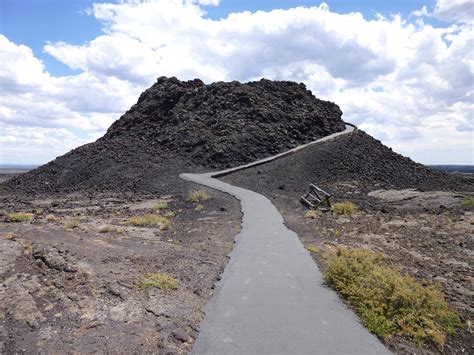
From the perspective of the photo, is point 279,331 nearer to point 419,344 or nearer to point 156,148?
point 419,344

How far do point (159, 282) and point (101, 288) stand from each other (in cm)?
110

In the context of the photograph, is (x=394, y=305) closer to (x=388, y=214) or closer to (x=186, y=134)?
(x=388, y=214)

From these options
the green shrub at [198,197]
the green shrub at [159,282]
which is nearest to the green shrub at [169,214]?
the green shrub at [198,197]

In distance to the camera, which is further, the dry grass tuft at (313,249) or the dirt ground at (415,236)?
Answer: the dry grass tuft at (313,249)

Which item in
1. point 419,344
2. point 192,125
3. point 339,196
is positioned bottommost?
point 419,344

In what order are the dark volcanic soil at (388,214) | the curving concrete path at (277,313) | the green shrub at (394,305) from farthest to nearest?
the dark volcanic soil at (388,214)
the green shrub at (394,305)
the curving concrete path at (277,313)

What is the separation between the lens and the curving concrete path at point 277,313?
5668 mm

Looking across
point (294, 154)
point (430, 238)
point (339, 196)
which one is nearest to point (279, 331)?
point (430, 238)

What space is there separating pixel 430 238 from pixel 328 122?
121ft

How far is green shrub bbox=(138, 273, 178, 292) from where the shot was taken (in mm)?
7746

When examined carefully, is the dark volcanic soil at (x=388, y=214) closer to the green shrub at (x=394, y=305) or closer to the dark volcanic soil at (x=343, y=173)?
the dark volcanic soil at (x=343, y=173)

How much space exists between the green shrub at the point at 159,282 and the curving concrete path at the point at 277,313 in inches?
37.2

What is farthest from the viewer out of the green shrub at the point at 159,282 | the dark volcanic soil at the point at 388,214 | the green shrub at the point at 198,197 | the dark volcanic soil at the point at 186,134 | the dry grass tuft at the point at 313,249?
the dark volcanic soil at the point at 186,134

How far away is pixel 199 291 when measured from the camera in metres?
7.83
